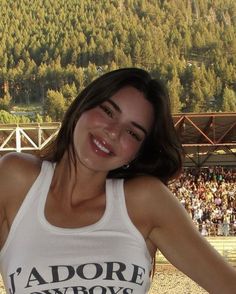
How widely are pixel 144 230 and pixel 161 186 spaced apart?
125 millimetres

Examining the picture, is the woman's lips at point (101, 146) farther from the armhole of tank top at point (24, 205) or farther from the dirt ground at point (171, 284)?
the dirt ground at point (171, 284)

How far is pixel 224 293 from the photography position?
4.23 ft

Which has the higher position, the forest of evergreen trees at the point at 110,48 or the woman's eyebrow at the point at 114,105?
the woman's eyebrow at the point at 114,105

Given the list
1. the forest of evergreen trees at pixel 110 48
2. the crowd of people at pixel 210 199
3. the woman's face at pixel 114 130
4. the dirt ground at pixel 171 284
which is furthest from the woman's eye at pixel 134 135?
the forest of evergreen trees at pixel 110 48

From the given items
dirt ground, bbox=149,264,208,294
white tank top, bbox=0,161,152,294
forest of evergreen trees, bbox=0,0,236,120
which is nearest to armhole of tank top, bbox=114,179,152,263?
white tank top, bbox=0,161,152,294

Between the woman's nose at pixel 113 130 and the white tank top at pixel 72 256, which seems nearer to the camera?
the white tank top at pixel 72 256

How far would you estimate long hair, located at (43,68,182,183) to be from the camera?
1391mm

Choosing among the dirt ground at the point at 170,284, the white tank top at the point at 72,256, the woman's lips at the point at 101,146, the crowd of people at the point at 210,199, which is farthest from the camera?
the crowd of people at the point at 210,199

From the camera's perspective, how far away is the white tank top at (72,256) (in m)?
1.20

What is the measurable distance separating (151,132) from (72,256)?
399mm

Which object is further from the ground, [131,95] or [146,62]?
[131,95]

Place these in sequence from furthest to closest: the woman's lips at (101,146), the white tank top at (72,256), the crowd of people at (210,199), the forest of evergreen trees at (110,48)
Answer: the forest of evergreen trees at (110,48), the crowd of people at (210,199), the woman's lips at (101,146), the white tank top at (72,256)

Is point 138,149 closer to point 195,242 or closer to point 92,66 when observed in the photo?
point 195,242

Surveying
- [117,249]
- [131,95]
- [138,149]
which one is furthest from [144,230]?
[131,95]
